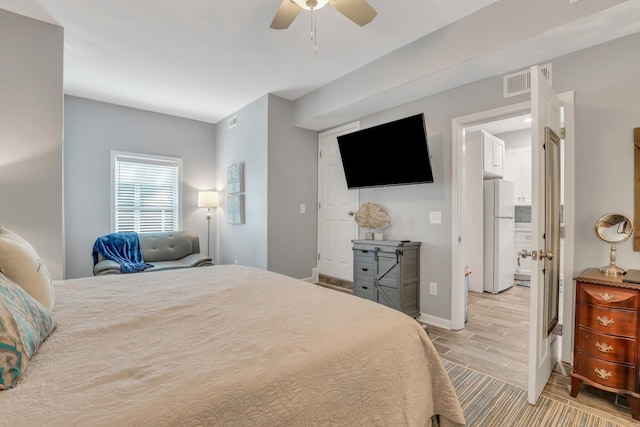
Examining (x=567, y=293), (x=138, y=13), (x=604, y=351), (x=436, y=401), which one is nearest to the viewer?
(x=436, y=401)

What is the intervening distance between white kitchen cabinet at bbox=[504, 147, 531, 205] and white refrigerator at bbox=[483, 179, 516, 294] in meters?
0.78

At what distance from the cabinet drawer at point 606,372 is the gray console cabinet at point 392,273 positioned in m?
1.49

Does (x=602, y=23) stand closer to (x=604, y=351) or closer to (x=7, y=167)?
(x=604, y=351)

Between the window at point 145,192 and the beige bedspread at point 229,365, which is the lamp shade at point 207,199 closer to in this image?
the window at point 145,192

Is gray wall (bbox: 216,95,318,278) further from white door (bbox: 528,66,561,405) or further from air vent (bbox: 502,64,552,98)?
white door (bbox: 528,66,561,405)

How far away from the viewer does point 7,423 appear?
63cm

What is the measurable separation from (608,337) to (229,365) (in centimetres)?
226

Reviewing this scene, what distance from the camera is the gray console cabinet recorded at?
10.5 ft

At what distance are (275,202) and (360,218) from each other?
1250 millimetres

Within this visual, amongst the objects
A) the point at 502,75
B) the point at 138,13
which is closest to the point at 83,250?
the point at 138,13

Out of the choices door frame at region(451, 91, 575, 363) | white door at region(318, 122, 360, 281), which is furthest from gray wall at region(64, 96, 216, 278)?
door frame at region(451, 91, 575, 363)

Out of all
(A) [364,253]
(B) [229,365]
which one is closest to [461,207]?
(A) [364,253]

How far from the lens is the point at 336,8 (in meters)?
1.98

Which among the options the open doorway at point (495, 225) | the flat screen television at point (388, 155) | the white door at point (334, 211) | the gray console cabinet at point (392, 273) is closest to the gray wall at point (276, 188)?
the white door at point (334, 211)
